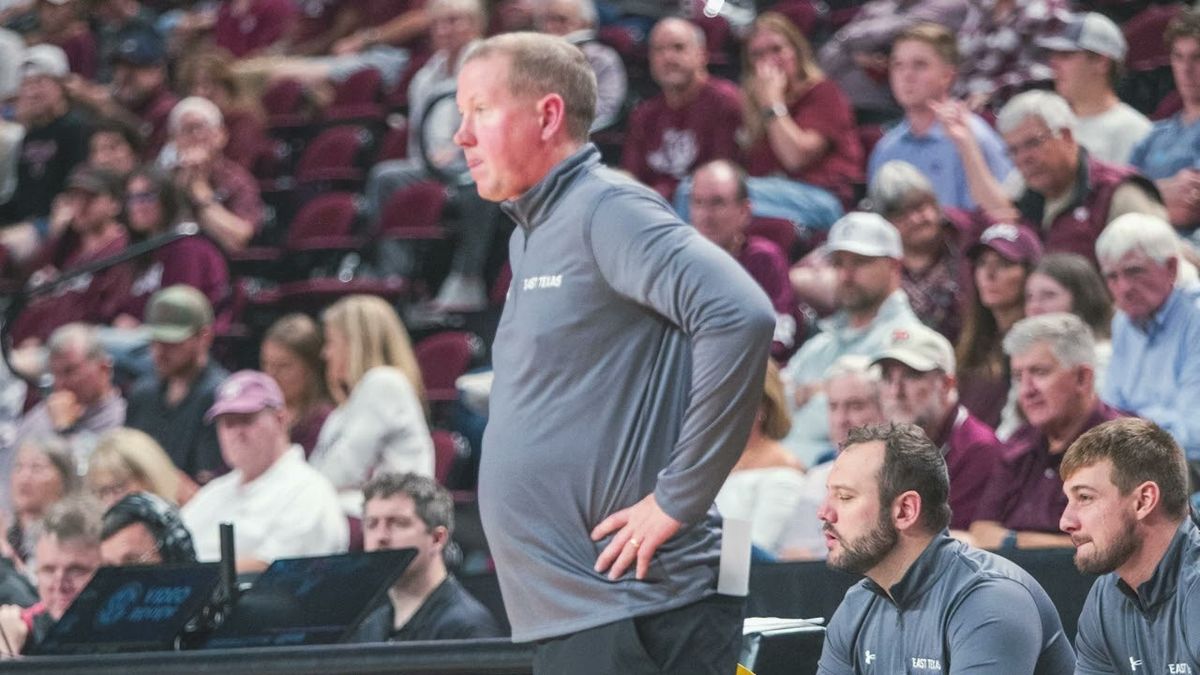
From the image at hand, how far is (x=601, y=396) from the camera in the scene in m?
2.95

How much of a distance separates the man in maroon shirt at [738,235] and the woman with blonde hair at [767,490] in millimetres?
1262

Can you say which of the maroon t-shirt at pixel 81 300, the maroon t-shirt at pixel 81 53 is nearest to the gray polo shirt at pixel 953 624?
the maroon t-shirt at pixel 81 300

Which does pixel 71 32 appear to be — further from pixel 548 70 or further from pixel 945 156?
pixel 548 70

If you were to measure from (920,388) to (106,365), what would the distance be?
4.04 meters

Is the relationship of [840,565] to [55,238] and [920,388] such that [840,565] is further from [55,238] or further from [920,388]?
[55,238]

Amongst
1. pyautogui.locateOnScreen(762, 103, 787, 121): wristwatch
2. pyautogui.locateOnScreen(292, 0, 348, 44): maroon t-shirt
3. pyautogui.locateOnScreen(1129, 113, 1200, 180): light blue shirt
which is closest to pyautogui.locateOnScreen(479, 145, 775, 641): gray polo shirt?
pyautogui.locateOnScreen(1129, 113, 1200, 180): light blue shirt

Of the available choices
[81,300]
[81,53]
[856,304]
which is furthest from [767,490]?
[81,53]

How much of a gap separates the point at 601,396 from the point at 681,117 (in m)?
6.33

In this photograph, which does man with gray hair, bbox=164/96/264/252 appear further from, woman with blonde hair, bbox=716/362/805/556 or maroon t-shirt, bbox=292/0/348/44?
A: woman with blonde hair, bbox=716/362/805/556

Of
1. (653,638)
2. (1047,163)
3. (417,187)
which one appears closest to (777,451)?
(1047,163)

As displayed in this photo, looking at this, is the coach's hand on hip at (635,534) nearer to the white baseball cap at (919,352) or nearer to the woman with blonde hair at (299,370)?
the white baseball cap at (919,352)

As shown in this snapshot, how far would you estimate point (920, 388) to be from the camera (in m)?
5.69

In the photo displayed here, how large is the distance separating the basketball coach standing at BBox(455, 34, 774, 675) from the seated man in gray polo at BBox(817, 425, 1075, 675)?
70 cm

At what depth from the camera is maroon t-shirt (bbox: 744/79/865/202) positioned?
8.56 metres
